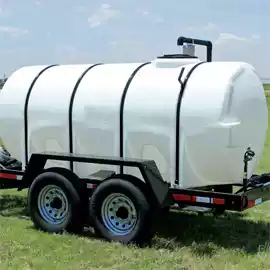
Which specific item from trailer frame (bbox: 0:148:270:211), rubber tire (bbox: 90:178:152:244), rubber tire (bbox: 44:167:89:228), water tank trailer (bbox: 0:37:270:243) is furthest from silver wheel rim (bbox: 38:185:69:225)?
rubber tire (bbox: 90:178:152:244)

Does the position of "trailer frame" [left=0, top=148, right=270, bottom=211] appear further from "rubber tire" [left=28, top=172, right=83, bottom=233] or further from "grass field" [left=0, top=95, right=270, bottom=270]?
"grass field" [left=0, top=95, right=270, bottom=270]

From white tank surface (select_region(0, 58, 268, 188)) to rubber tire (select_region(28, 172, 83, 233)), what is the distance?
1.44 feet

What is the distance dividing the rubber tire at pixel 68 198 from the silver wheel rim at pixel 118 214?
420 mm

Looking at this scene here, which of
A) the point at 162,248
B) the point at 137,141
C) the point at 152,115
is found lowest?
the point at 162,248

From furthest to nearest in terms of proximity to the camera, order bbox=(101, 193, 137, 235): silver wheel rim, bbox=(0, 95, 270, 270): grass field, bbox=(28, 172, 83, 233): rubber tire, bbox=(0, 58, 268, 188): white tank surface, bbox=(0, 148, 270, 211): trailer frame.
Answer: bbox=(28, 172, 83, 233): rubber tire → bbox=(101, 193, 137, 235): silver wheel rim → bbox=(0, 58, 268, 188): white tank surface → bbox=(0, 148, 270, 211): trailer frame → bbox=(0, 95, 270, 270): grass field

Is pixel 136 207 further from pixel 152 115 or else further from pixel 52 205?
pixel 52 205

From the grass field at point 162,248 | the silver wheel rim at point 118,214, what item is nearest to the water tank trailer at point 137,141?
the silver wheel rim at point 118,214

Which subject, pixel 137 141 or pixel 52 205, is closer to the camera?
pixel 137 141

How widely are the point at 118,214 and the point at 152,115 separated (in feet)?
4.13

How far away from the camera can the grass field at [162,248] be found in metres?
5.66

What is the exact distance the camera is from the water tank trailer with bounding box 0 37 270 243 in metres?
6.09

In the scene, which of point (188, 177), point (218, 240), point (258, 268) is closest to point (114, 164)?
point (188, 177)

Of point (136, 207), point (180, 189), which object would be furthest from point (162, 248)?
point (180, 189)

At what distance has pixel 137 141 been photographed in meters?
6.57
